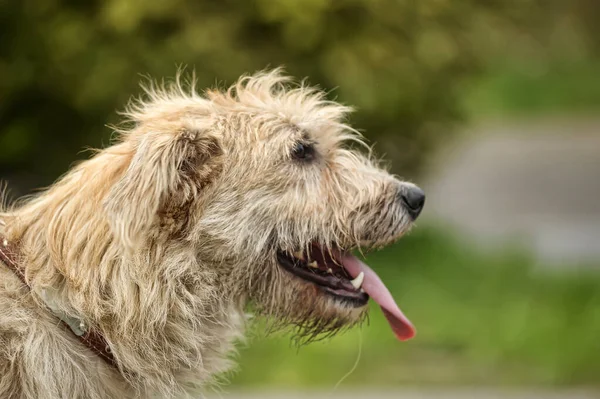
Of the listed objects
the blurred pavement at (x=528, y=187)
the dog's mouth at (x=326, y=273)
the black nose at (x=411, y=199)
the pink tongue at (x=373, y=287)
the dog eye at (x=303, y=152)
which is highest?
the blurred pavement at (x=528, y=187)

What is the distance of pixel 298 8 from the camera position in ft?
32.6

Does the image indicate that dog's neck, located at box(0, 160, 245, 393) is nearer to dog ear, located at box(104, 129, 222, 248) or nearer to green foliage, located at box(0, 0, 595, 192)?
dog ear, located at box(104, 129, 222, 248)

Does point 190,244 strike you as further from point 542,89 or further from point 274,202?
point 542,89

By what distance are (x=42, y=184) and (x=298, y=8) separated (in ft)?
14.0

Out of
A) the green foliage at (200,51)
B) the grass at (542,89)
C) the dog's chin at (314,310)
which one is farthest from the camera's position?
the grass at (542,89)

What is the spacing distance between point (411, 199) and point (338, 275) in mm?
503

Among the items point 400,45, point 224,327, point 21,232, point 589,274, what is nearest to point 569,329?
point 589,274

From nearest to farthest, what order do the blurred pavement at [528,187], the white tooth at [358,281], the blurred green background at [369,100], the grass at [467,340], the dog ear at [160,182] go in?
1. the dog ear at [160,182]
2. the white tooth at [358,281]
3. the grass at [467,340]
4. the blurred green background at [369,100]
5. the blurred pavement at [528,187]

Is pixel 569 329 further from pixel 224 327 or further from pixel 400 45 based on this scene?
pixel 224 327

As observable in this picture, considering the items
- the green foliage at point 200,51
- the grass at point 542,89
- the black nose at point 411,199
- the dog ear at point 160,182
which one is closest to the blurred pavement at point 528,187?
the grass at point 542,89

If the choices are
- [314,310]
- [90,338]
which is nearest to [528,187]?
[314,310]

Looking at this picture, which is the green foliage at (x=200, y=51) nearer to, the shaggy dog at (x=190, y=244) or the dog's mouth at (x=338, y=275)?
the shaggy dog at (x=190, y=244)

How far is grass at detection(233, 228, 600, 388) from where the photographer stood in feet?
A: 27.4

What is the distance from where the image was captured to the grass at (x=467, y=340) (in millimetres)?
8352
